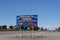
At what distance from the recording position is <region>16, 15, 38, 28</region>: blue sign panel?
96.2 ft

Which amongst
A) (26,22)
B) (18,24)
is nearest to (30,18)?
(26,22)

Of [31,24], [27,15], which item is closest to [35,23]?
[31,24]

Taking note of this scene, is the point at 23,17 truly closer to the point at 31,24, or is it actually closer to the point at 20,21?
the point at 20,21

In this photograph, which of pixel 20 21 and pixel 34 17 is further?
pixel 20 21

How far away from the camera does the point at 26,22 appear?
30.7 meters

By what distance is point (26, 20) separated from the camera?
30.9m

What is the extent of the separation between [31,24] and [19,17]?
3.45 meters

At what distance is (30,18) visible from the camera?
3038 cm

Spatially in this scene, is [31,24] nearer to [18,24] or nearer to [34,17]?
[34,17]

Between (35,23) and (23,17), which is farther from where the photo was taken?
(23,17)

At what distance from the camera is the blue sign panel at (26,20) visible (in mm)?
29333

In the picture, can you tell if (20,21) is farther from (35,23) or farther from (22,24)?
(35,23)

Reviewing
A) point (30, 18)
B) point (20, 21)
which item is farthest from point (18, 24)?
point (30, 18)

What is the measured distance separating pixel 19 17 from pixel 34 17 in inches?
134
